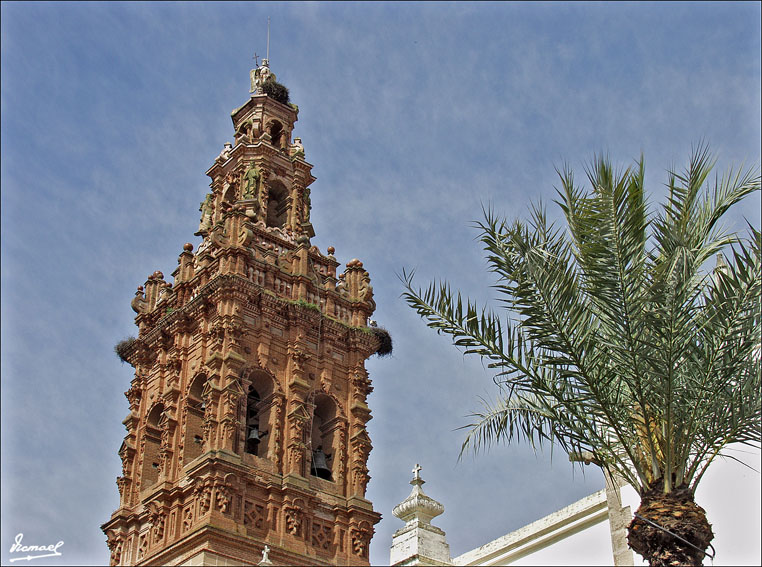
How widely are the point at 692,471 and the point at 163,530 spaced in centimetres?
1298

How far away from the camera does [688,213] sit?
11.3 m

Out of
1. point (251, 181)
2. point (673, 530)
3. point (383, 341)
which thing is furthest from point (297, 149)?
point (673, 530)

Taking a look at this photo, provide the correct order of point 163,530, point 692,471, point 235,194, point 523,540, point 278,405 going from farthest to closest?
point 235,194
point 278,405
point 163,530
point 523,540
point 692,471

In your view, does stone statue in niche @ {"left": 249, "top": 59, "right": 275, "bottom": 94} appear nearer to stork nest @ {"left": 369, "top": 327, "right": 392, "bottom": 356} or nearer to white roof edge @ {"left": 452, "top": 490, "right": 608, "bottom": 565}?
stork nest @ {"left": 369, "top": 327, "right": 392, "bottom": 356}

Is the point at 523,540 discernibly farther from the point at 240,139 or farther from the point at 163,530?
the point at 240,139

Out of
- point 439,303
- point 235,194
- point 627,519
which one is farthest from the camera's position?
point 235,194

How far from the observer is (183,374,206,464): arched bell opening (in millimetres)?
22078

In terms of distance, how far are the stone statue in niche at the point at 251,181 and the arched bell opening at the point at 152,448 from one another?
19.2ft

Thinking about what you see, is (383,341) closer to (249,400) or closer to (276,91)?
(249,400)

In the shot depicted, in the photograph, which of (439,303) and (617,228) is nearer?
(617,228)

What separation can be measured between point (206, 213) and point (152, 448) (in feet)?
22.9

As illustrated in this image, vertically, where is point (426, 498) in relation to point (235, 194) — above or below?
below

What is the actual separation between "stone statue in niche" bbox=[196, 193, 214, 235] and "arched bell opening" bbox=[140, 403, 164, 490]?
5.22m

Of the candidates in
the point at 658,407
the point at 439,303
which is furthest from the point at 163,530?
the point at 658,407
